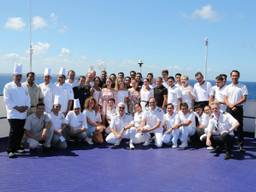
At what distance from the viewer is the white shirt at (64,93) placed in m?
Result: 7.80

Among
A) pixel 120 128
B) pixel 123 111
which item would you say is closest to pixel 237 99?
pixel 123 111

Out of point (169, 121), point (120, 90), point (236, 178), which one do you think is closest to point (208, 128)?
point (169, 121)

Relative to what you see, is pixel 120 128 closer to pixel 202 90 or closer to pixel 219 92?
pixel 202 90

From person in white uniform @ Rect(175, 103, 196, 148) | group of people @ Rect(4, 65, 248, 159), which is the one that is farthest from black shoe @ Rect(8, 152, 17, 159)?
person in white uniform @ Rect(175, 103, 196, 148)

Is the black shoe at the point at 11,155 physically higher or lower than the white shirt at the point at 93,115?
lower

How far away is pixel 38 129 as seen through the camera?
722 cm

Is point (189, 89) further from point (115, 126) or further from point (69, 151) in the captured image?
point (69, 151)

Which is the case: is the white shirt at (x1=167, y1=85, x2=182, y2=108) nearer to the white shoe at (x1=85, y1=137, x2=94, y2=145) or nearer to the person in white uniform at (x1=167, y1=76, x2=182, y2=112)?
the person in white uniform at (x1=167, y1=76, x2=182, y2=112)

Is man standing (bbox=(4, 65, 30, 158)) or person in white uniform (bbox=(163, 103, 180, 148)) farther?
person in white uniform (bbox=(163, 103, 180, 148))

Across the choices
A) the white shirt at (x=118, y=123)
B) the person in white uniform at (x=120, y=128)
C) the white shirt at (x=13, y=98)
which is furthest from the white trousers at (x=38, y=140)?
the white shirt at (x=118, y=123)

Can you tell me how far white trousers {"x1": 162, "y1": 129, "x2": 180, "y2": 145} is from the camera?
796 cm

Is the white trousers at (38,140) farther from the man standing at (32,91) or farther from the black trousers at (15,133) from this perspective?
the man standing at (32,91)

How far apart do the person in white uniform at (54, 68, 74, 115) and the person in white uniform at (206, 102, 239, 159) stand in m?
3.29

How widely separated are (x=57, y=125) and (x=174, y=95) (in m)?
2.94
